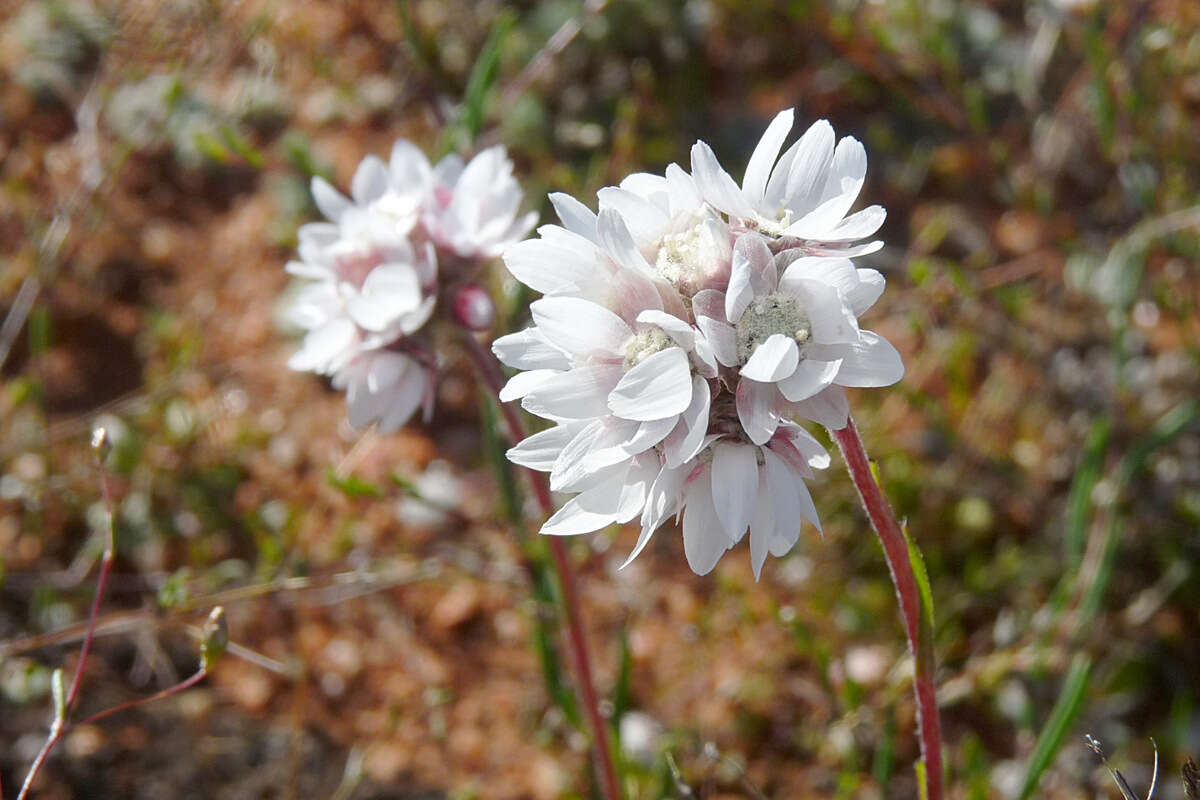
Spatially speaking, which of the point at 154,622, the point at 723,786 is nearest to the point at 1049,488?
the point at 723,786

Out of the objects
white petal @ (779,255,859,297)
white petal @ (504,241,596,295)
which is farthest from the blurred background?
white petal @ (779,255,859,297)

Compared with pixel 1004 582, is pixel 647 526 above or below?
above

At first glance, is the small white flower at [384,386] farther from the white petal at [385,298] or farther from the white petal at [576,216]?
the white petal at [576,216]

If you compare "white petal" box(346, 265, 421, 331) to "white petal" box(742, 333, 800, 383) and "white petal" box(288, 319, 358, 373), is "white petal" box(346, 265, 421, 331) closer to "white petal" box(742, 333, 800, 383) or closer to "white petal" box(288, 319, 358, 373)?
"white petal" box(288, 319, 358, 373)

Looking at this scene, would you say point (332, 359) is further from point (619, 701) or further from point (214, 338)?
point (214, 338)

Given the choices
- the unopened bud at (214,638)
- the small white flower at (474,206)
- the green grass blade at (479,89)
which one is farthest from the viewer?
the green grass blade at (479,89)

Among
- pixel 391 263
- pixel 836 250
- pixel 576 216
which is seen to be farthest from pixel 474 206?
pixel 836 250

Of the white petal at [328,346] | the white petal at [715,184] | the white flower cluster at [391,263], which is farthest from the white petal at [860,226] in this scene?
the white petal at [328,346]
